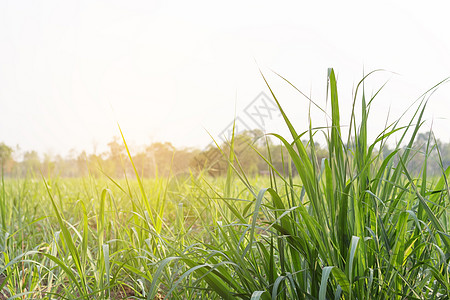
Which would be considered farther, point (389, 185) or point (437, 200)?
point (437, 200)

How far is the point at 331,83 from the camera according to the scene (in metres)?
1.09

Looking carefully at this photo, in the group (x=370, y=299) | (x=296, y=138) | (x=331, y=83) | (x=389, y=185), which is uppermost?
(x=331, y=83)

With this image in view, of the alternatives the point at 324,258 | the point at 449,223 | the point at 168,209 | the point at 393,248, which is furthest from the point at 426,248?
the point at 168,209

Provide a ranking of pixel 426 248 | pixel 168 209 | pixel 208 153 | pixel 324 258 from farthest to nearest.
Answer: pixel 208 153
pixel 168 209
pixel 426 248
pixel 324 258

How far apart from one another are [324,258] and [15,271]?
4.09 ft

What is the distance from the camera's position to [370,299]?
1051 millimetres

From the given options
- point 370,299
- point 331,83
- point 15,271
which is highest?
point 331,83

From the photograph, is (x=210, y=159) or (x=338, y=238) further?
(x=210, y=159)

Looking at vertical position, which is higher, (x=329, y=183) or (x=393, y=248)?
(x=329, y=183)

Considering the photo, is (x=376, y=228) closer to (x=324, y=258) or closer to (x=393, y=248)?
(x=393, y=248)

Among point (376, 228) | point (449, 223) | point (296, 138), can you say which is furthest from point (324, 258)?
point (449, 223)

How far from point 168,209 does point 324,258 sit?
2.40 m

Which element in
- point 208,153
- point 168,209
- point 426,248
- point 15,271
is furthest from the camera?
point 208,153

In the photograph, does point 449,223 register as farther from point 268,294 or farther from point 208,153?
point 208,153
